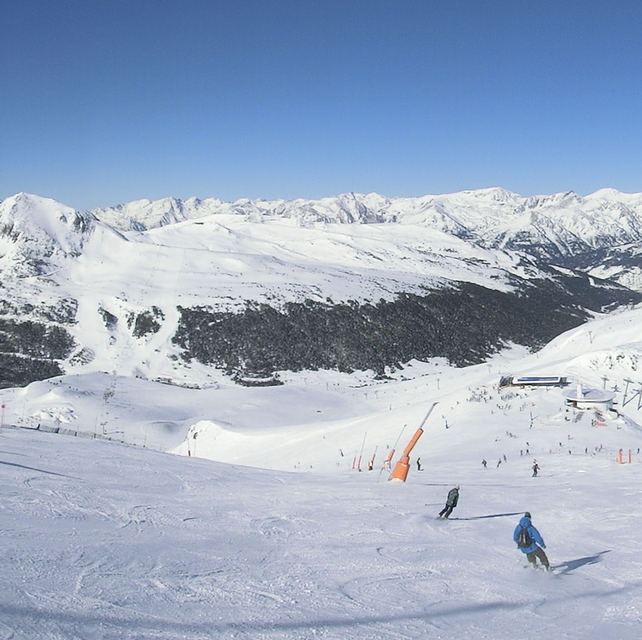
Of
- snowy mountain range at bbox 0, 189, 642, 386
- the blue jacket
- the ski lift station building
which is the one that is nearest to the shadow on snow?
the blue jacket

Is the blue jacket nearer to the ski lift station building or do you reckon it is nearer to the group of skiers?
the group of skiers

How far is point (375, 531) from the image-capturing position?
1309 centimetres

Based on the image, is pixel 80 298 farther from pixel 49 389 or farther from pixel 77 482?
pixel 77 482

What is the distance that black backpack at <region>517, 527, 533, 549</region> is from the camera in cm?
1077

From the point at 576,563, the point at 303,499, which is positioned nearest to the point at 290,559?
the point at 303,499

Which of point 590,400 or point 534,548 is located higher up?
point 590,400

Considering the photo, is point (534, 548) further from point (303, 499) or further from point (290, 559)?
point (303, 499)

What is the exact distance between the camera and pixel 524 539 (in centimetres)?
1081

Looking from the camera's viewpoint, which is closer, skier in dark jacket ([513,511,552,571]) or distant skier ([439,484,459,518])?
skier in dark jacket ([513,511,552,571])

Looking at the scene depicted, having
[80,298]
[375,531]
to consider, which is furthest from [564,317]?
[375,531]

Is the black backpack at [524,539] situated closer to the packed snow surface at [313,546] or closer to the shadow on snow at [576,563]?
the packed snow surface at [313,546]

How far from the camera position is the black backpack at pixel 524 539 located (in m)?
10.8

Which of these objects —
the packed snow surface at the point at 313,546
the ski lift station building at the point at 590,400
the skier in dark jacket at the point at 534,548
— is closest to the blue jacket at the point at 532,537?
the skier in dark jacket at the point at 534,548

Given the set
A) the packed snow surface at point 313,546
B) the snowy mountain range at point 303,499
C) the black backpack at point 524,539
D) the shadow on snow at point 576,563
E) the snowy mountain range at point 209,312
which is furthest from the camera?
the snowy mountain range at point 209,312
